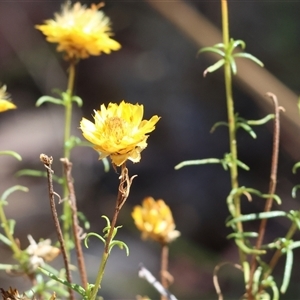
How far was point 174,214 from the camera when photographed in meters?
2.45

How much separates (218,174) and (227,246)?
306 millimetres

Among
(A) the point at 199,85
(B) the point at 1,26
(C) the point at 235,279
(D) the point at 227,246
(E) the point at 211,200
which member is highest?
(B) the point at 1,26

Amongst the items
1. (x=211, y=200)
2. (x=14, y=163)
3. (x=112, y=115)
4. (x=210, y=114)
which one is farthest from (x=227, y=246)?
(x=112, y=115)

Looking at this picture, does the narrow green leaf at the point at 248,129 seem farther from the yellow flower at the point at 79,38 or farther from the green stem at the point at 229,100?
the yellow flower at the point at 79,38

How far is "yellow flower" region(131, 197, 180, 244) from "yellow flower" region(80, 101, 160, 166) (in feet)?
0.80

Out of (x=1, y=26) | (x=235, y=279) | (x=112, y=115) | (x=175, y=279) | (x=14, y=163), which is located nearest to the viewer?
(x=112, y=115)

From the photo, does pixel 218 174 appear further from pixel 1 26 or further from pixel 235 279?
pixel 1 26

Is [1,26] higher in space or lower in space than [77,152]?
higher

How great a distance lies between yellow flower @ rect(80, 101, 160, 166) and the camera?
1.74 ft

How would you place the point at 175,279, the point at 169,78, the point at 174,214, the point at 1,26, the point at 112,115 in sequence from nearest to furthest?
1. the point at 112,115
2. the point at 175,279
3. the point at 174,214
4. the point at 169,78
5. the point at 1,26

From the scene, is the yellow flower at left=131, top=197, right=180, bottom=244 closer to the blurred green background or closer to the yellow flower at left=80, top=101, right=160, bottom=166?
the yellow flower at left=80, top=101, right=160, bottom=166

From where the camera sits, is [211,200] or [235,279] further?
[211,200]

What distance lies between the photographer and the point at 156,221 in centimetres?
80

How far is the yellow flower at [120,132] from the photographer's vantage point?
0.53 m
